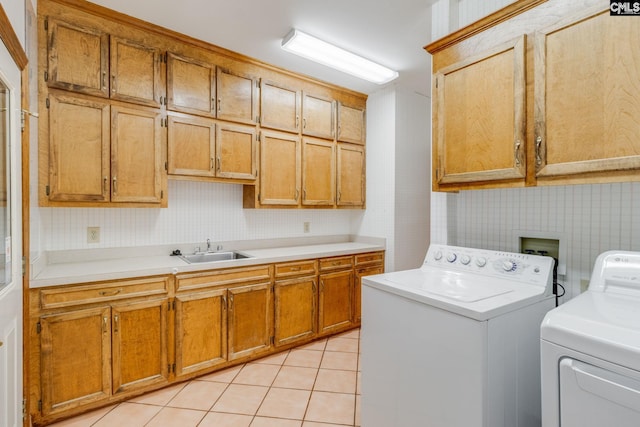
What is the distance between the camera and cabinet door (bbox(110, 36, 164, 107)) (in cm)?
218

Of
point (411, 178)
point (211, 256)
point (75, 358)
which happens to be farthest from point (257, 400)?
point (411, 178)

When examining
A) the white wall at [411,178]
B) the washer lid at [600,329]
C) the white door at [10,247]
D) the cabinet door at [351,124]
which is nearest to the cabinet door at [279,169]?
the cabinet door at [351,124]

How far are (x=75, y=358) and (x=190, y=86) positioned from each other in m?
2.06

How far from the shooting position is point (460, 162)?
1.75 metres

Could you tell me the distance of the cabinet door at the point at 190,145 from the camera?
2428 mm

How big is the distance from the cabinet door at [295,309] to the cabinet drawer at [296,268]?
0.06 m

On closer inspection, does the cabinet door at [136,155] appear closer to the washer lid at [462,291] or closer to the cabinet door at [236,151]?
the cabinet door at [236,151]

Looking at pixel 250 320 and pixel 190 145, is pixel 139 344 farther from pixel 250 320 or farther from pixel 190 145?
pixel 190 145

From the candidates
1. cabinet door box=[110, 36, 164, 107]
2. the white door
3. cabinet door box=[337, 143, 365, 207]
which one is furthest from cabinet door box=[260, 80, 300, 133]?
the white door

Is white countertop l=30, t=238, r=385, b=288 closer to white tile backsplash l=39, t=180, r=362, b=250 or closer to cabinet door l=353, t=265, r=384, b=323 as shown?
white tile backsplash l=39, t=180, r=362, b=250

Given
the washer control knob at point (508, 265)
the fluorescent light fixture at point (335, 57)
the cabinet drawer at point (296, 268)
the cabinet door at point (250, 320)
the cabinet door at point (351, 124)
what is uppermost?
the fluorescent light fixture at point (335, 57)

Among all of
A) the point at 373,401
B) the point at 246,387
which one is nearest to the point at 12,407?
the point at 246,387

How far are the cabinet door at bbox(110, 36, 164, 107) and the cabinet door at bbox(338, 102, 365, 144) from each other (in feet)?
5.94

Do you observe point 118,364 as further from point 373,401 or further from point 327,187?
point 327,187
